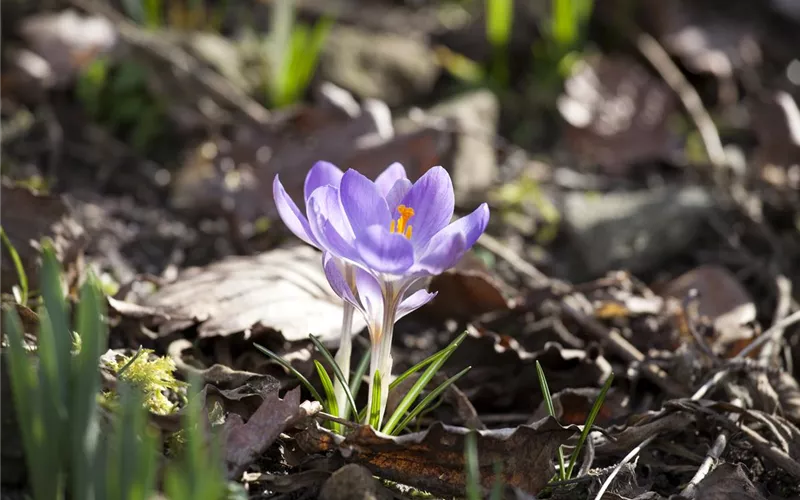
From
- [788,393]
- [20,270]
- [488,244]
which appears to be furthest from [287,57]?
[788,393]

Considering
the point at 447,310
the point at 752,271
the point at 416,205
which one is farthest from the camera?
the point at 752,271

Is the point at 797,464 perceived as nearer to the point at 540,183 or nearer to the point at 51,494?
the point at 51,494

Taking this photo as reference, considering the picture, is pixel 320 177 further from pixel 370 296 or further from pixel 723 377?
pixel 723 377

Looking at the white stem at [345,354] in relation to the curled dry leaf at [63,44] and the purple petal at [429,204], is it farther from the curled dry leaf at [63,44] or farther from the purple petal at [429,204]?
the curled dry leaf at [63,44]

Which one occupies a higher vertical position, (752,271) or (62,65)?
(62,65)

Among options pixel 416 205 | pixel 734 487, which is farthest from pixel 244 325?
pixel 734 487

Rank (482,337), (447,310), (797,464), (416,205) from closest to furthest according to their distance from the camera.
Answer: (416,205)
(797,464)
(482,337)
(447,310)
